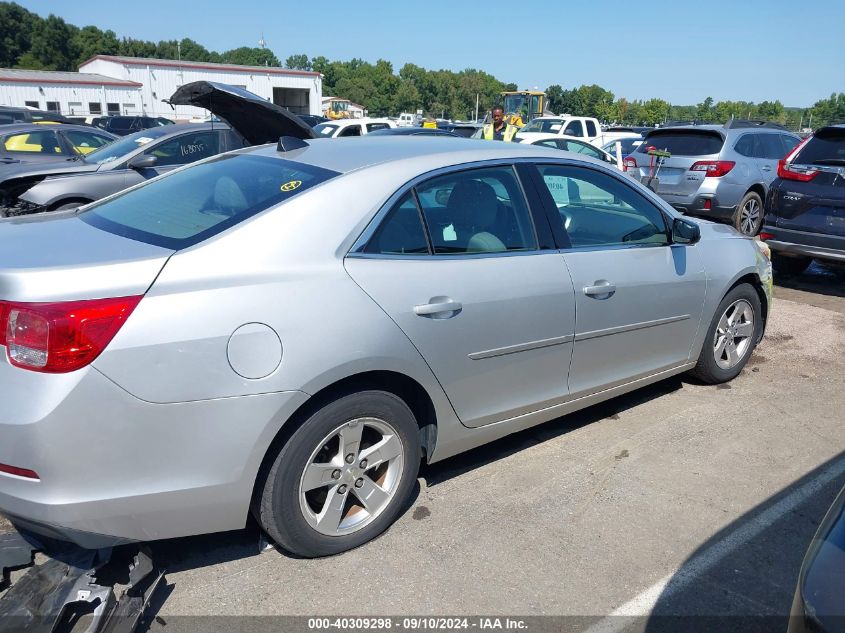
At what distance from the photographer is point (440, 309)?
114 inches

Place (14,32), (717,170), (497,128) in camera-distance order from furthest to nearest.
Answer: (14,32), (497,128), (717,170)

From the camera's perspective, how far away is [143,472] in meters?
2.29

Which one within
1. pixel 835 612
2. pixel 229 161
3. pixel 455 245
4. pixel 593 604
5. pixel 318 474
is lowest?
pixel 593 604

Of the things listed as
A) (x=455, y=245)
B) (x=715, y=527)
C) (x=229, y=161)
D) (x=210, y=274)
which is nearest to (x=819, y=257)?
(x=715, y=527)

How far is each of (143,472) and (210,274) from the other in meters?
0.71

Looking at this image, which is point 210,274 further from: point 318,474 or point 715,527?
point 715,527

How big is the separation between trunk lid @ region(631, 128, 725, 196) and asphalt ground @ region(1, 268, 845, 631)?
591 centimetres

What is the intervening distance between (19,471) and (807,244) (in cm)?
737

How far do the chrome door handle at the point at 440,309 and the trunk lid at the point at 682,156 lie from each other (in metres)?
7.74

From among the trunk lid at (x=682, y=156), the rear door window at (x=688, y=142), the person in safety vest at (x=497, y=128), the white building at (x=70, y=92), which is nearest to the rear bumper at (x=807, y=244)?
the trunk lid at (x=682, y=156)

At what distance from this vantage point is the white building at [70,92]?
153ft

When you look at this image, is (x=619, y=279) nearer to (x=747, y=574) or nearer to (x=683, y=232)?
(x=683, y=232)

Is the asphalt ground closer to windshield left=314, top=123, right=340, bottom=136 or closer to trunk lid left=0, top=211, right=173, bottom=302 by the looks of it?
trunk lid left=0, top=211, right=173, bottom=302

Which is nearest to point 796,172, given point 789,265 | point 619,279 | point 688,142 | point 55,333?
point 789,265
